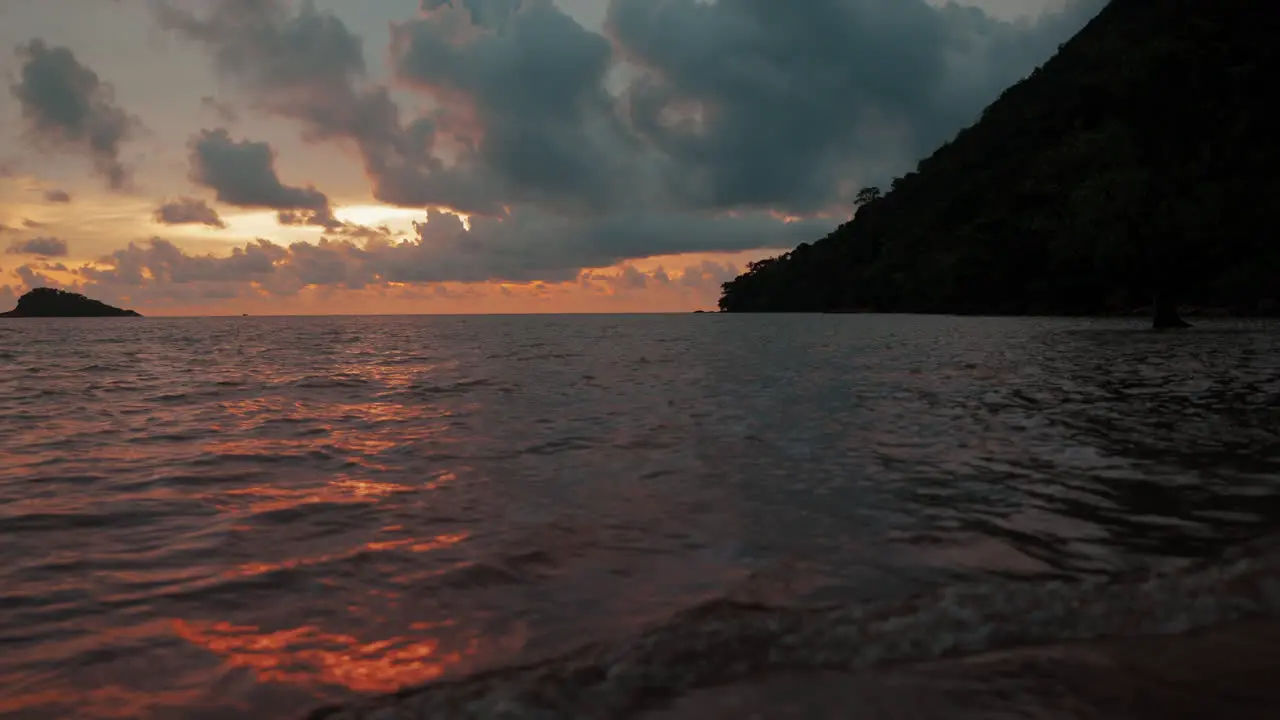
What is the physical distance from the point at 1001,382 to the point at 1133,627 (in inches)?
692

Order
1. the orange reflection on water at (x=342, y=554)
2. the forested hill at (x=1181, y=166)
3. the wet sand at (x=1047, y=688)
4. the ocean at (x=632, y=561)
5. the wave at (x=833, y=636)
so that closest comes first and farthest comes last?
the wet sand at (x=1047, y=688) → the wave at (x=833, y=636) → the ocean at (x=632, y=561) → the orange reflection on water at (x=342, y=554) → the forested hill at (x=1181, y=166)

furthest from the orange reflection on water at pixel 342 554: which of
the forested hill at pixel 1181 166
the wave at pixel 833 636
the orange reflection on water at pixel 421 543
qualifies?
the forested hill at pixel 1181 166

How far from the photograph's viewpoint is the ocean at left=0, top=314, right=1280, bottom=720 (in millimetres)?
4508

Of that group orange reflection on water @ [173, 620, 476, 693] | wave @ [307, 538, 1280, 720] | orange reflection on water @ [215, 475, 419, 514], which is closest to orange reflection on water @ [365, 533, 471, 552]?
orange reflection on water @ [173, 620, 476, 693]

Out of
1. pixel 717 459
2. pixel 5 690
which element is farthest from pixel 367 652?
pixel 717 459

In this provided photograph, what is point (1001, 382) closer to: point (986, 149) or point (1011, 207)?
point (1011, 207)

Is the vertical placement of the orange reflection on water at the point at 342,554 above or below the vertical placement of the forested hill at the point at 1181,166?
below

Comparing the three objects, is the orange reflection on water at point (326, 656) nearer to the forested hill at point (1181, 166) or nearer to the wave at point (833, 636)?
the wave at point (833, 636)

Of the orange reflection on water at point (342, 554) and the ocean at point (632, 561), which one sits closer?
the ocean at point (632, 561)

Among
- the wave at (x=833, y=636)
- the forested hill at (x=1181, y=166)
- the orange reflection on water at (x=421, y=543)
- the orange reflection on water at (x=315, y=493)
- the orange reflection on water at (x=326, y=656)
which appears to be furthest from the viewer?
the forested hill at (x=1181, y=166)

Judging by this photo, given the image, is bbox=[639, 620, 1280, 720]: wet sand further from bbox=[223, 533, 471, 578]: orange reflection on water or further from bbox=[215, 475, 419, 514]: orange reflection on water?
bbox=[215, 475, 419, 514]: orange reflection on water

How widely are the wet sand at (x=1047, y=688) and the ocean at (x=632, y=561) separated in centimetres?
3

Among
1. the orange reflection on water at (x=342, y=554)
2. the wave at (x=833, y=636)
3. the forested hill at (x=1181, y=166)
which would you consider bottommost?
the orange reflection on water at (x=342, y=554)

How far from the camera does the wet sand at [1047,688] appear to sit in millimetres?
3910
